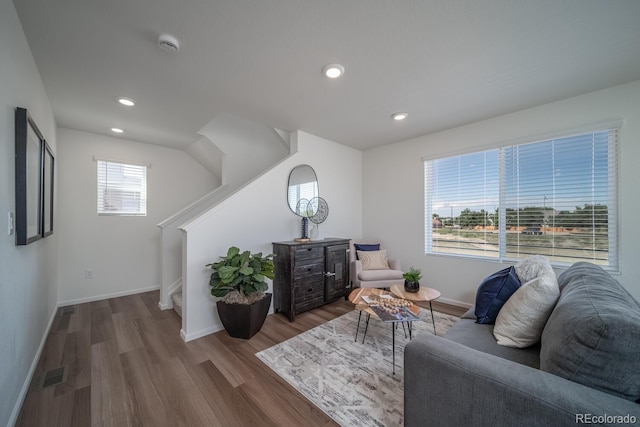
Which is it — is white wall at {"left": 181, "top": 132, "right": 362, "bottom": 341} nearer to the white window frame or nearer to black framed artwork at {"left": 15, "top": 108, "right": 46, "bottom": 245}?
black framed artwork at {"left": 15, "top": 108, "right": 46, "bottom": 245}

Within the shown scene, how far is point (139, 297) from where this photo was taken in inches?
139

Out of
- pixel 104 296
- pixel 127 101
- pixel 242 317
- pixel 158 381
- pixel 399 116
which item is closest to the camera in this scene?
pixel 158 381

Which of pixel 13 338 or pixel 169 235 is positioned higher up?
pixel 169 235

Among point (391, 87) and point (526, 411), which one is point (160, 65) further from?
point (526, 411)

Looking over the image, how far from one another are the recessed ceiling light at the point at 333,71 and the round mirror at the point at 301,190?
146 cm

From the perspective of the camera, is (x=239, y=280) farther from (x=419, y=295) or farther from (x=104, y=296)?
(x=104, y=296)

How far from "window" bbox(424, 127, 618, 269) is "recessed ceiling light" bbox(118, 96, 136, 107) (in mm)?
3853

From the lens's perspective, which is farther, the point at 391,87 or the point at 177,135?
the point at 177,135

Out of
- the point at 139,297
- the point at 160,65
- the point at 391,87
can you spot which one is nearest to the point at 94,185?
the point at 139,297

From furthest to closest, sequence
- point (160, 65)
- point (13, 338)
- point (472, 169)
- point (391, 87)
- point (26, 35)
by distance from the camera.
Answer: point (472, 169) → point (391, 87) → point (160, 65) → point (26, 35) → point (13, 338)

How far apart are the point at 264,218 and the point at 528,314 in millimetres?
2593

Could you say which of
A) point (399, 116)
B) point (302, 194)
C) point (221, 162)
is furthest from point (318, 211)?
point (221, 162)

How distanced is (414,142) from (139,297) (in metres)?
4.91

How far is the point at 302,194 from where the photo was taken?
131 inches
